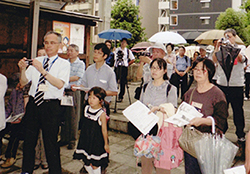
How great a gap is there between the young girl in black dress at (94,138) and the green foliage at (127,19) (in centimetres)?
1580

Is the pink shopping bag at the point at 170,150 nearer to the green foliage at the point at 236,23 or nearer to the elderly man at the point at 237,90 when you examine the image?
the elderly man at the point at 237,90

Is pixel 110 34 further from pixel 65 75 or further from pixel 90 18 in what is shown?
pixel 65 75

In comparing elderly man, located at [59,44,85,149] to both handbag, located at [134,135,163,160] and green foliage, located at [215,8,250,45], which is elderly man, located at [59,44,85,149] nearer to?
handbag, located at [134,135,163,160]

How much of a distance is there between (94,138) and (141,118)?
3.33ft

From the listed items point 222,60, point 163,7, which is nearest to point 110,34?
point 222,60

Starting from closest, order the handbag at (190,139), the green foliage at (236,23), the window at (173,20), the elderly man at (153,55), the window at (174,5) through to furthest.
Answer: the handbag at (190,139), the elderly man at (153,55), the green foliage at (236,23), the window at (174,5), the window at (173,20)

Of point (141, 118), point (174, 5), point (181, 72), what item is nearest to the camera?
point (141, 118)

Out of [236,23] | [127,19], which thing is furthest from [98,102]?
[236,23]

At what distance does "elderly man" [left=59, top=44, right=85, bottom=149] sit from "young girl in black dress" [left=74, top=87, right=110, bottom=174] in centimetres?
136

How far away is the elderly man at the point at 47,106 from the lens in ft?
10.7

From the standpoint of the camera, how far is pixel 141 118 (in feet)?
9.68

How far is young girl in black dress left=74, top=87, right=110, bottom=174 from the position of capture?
11.8 ft

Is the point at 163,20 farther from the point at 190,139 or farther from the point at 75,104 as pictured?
the point at 190,139

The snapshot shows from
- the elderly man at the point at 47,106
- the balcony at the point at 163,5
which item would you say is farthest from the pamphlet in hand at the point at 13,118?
the balcony at the point at 163,5
